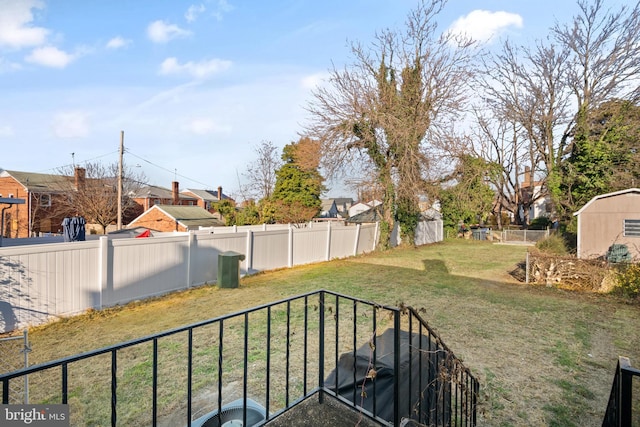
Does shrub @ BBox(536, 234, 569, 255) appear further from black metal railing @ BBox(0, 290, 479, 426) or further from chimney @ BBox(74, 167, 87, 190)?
chimney @ BBox(74, 167, 87, 190)

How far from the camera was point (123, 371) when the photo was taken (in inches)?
147

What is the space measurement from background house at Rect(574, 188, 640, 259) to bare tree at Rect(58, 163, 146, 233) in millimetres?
31345

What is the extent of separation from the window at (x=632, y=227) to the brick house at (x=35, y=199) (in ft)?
116

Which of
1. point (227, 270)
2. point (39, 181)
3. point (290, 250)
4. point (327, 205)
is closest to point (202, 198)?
point (39, 181)

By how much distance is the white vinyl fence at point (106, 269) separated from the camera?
5016mm

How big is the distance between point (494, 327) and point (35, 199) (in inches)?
1340

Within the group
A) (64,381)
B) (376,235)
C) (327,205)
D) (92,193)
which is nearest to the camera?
(64,381)

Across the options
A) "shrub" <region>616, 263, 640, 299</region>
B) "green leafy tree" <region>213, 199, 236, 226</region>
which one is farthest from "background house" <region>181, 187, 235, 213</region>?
"shrub" <region>616, 263, 640, 299</region>

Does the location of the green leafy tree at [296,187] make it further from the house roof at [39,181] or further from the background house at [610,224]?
the house roof at [39,181]

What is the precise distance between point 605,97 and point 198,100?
20.9m

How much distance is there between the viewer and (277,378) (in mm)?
3623

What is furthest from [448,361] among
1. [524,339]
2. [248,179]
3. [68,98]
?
[248,179]

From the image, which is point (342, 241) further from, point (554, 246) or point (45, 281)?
point (45, 281)

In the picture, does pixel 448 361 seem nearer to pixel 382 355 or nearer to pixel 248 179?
pixel 382 355
